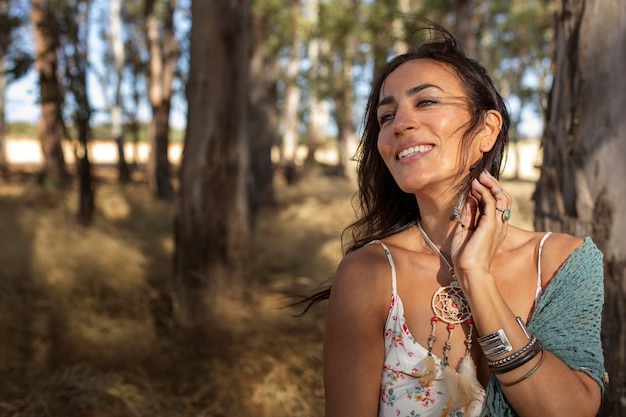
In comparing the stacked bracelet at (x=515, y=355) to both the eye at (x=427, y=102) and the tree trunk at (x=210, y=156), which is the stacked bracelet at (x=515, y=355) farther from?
the tree trunk at (x=210, y=156)

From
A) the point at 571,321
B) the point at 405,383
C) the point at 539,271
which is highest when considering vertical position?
the point at 539,271

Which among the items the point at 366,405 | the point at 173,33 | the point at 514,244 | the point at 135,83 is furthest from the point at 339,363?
the point at 135,83

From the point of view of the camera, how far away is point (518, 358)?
5.78ft

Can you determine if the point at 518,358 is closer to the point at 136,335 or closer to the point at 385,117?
the point at 385,117

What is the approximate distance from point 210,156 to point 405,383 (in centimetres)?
474

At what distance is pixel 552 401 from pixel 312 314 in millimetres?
4426

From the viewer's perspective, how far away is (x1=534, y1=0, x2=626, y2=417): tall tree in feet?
9.59

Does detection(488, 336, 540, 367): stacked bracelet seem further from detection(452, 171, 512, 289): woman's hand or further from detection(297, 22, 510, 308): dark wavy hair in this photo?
detection(297, 22, 510, 308): dark wavy hair

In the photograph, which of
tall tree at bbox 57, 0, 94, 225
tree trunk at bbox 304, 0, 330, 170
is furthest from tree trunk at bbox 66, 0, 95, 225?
tree trunk at bbox 304, 0, 330, 170

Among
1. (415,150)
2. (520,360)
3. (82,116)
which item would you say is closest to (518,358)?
(520,360)

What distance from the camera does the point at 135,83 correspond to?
26953mm

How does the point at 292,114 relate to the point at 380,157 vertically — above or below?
below

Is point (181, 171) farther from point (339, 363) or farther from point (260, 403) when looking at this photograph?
point (339, 363)

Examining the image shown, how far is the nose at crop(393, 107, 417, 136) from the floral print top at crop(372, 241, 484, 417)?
20.7 inches
